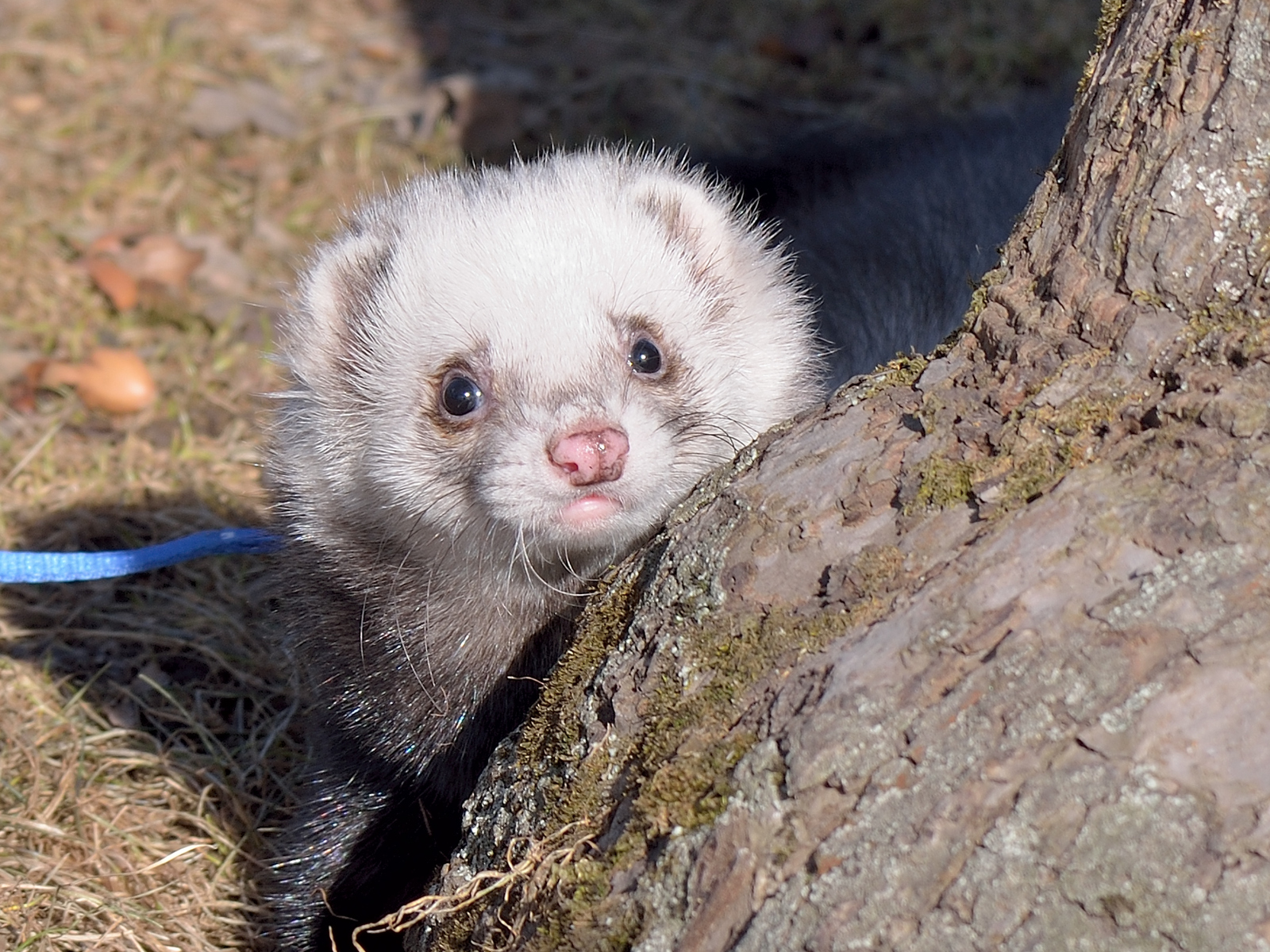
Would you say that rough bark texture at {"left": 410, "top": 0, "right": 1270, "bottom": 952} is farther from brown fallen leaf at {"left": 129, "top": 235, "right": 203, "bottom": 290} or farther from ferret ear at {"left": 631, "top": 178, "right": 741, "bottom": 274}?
brown fallen leaf at {"left": 129, "top": 235, "right": 203, "bottom": 290}

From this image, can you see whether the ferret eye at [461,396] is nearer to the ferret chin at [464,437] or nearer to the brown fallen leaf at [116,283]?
the ferret chin at [464,437]

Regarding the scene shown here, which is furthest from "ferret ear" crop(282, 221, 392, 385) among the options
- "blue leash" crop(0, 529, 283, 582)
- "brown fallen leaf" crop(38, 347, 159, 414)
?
"brown fallen leaf" crop(38, 347, 159, 414)

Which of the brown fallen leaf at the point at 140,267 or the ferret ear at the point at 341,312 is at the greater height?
the ferret ear at the point at 341,312

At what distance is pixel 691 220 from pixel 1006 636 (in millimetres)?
1851

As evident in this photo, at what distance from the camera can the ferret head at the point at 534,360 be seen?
9.33ft

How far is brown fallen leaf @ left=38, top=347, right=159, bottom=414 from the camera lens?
5125 millimetres

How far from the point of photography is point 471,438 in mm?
3004

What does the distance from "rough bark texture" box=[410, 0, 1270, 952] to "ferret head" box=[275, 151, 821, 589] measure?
0.44 metres

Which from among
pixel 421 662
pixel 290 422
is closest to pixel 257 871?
pixel 421 662

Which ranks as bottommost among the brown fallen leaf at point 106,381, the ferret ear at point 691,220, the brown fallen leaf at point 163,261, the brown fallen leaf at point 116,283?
the brown fallen leaf at point 106,381

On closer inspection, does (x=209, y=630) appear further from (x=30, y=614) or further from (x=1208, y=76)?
(x=1208, y=76)

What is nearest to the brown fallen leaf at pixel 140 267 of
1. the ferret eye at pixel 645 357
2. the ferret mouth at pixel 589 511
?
the ferret eye at pixel 645 357

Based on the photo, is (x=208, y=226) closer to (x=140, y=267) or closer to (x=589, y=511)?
(x=140, y=267)

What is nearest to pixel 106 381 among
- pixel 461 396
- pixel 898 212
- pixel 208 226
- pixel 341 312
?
pixel 208 226
